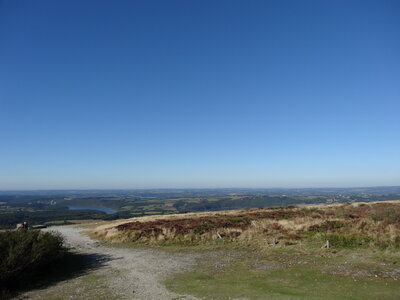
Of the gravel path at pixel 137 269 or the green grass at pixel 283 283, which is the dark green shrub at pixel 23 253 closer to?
the gravel path at pixel 137 269

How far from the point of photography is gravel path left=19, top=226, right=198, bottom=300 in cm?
1220

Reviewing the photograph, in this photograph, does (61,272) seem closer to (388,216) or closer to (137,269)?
(137,269)

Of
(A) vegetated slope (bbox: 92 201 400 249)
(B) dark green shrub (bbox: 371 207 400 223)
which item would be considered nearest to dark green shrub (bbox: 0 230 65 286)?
(A) vegetated slope (bbox: 92 201 400 249)

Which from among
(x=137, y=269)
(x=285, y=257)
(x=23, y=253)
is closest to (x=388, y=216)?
(x=285, y=257)

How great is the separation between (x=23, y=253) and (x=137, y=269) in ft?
20.9

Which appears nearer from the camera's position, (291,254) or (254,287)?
(254,287)

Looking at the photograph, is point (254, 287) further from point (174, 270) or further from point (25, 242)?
point (25, 242)

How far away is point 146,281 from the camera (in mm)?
13922

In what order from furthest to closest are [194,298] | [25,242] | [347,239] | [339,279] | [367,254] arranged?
1. [347,239]
2. [367,254]
3. [25,242]
4. [339,279]
5. [194,298]

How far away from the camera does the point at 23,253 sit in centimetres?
1487

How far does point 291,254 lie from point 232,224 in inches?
454

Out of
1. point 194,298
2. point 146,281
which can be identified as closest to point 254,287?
point 194,298

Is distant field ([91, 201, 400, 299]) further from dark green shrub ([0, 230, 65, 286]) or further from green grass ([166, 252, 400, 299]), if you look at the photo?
dark green shrub ([0, 230, 65, 286])

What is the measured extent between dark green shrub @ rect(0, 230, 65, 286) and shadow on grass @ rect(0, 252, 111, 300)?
360 millimetres
